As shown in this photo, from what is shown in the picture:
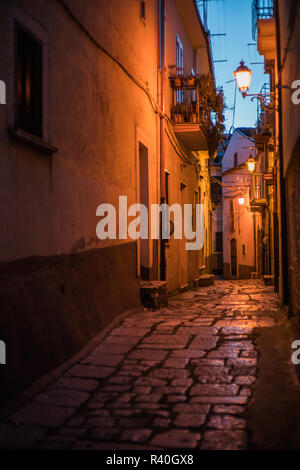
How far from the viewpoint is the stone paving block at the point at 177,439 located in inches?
140

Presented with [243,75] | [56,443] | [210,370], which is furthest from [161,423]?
[243,75]

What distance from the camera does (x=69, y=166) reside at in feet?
19.7

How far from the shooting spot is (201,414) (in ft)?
13.5

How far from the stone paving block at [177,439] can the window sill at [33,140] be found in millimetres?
2888

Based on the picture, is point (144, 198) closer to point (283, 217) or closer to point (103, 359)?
point (283, 217)

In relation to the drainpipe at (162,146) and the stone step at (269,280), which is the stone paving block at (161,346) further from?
the stone step at (269,280)

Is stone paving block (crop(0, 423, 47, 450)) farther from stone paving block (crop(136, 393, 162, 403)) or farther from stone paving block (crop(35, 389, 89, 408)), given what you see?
stone paving block (crop(136, 393, 162, 403))

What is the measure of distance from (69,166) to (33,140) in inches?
46.9

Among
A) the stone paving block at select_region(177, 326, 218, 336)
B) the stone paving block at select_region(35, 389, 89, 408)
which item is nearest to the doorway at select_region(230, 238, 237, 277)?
the stone paving block at select_region(177, 326, 218, 336)

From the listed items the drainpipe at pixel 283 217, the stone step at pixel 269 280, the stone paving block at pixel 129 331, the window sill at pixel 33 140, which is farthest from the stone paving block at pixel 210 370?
the stone step at pixel 269 280

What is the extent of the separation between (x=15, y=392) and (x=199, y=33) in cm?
1527

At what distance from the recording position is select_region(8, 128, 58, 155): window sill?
4.54m

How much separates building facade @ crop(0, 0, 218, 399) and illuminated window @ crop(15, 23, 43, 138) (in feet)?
0.04

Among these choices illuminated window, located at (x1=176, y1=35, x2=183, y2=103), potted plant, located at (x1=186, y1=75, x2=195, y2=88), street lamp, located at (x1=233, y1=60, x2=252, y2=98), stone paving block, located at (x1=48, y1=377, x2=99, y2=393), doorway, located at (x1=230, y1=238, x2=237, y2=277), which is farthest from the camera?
doorway, located at (x1=230, y1=238, x2=237, y2=277)
